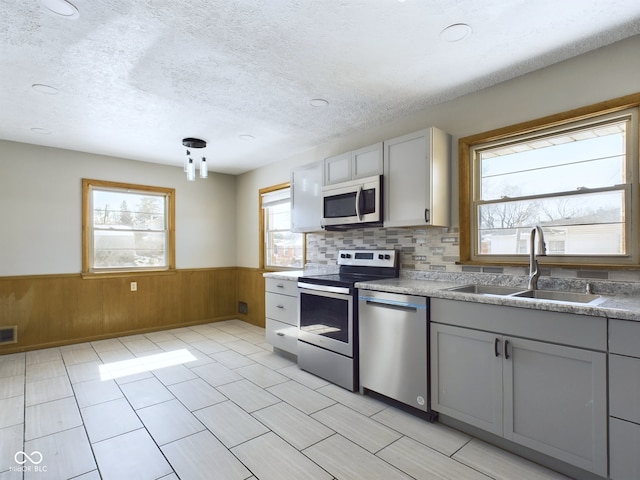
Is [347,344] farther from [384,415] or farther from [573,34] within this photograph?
[573,34]

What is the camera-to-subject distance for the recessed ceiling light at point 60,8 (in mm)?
1648

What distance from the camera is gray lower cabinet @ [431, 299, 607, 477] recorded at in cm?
162

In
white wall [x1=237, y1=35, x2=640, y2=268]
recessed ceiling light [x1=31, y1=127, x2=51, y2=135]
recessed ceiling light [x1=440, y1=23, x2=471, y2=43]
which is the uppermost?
recessed ceiling light [x1=440, y1=23, x2=471, y2=43]

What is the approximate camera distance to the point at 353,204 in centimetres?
318

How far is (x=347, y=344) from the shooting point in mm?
2789

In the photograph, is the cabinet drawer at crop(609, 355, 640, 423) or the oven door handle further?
the oven door handle

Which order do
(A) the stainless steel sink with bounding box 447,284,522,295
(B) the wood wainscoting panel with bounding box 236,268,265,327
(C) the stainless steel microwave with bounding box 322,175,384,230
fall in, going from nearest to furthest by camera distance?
(A) the stainless steel sink with bounding box 447,284,522,295 → (C) the stainless steel microwave with bounding box 322,175,384,230 → (B) the wood wainscoting panel with bounding box 236,268,265,327

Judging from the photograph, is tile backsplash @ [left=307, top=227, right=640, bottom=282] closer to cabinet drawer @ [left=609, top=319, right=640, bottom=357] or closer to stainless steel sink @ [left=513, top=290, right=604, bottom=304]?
stainless steel sink @ [left=513, top=290, right=604, bottom=304]

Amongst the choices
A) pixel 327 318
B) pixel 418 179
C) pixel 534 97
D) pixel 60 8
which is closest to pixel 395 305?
pixel 327 318

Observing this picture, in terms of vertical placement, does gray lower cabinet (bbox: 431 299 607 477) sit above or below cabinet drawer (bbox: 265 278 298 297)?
below

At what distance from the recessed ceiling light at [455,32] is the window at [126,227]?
419 cm

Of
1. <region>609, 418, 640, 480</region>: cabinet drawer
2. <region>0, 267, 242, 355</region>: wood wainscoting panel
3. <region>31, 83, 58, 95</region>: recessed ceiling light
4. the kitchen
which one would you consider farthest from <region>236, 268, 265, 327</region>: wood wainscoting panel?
<region>609, 418, 640, 480</region>: cabinet drawer

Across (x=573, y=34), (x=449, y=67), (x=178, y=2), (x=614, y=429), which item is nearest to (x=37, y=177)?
(x=178, y=2)

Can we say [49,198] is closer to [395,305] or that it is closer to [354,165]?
[354,165]
